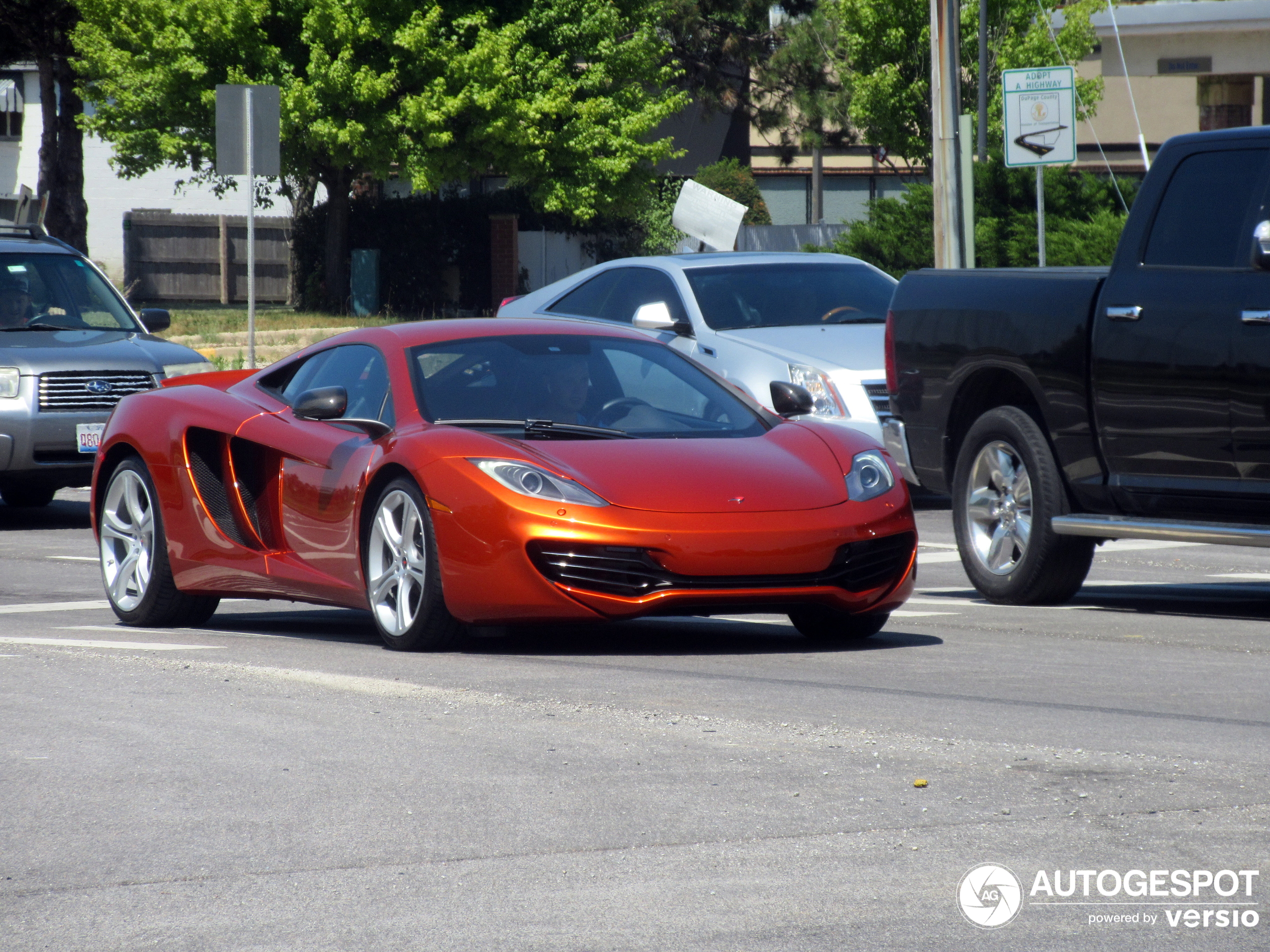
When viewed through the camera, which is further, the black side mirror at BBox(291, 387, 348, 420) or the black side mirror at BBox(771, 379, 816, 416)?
the black side mirror at BBox(771, 379, 816, 416)

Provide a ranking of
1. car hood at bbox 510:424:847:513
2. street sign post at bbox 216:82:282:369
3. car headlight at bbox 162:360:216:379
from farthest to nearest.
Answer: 1. street sign post at bbox 216:82:282:369
2. car headlight at bbox 162:360:216:379
3. car hood at bbox 510:424:847:513

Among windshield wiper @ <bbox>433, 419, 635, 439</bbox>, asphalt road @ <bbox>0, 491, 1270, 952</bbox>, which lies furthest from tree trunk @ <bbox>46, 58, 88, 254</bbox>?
windshield wiper @ <bbox>433, 419, 635, 439</bbox>

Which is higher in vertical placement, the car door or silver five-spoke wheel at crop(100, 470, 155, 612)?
the car door

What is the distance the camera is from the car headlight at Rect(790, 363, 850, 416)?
13.0 metres

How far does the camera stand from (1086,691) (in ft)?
21.5

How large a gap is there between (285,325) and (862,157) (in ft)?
79.9

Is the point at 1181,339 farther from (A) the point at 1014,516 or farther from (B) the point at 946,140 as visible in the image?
(B) the point at 946,140

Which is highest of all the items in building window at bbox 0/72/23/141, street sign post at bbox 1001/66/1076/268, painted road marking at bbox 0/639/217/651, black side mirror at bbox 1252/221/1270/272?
building window at bbox 0/72/23/141

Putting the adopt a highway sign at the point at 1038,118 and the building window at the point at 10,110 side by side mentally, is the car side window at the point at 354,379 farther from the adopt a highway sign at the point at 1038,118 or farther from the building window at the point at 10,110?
the building window at the point at 10,110

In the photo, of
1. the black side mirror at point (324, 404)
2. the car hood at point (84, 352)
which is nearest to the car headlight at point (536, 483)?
the black side mirror at point (324, 404)

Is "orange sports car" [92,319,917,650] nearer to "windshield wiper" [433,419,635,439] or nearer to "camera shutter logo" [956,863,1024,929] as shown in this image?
"windshield wiper" [433,419,635,439]

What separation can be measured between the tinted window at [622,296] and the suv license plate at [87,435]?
11.3ft

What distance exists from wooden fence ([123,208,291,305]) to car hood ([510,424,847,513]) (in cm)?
3715

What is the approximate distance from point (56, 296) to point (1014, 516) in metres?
8.29
